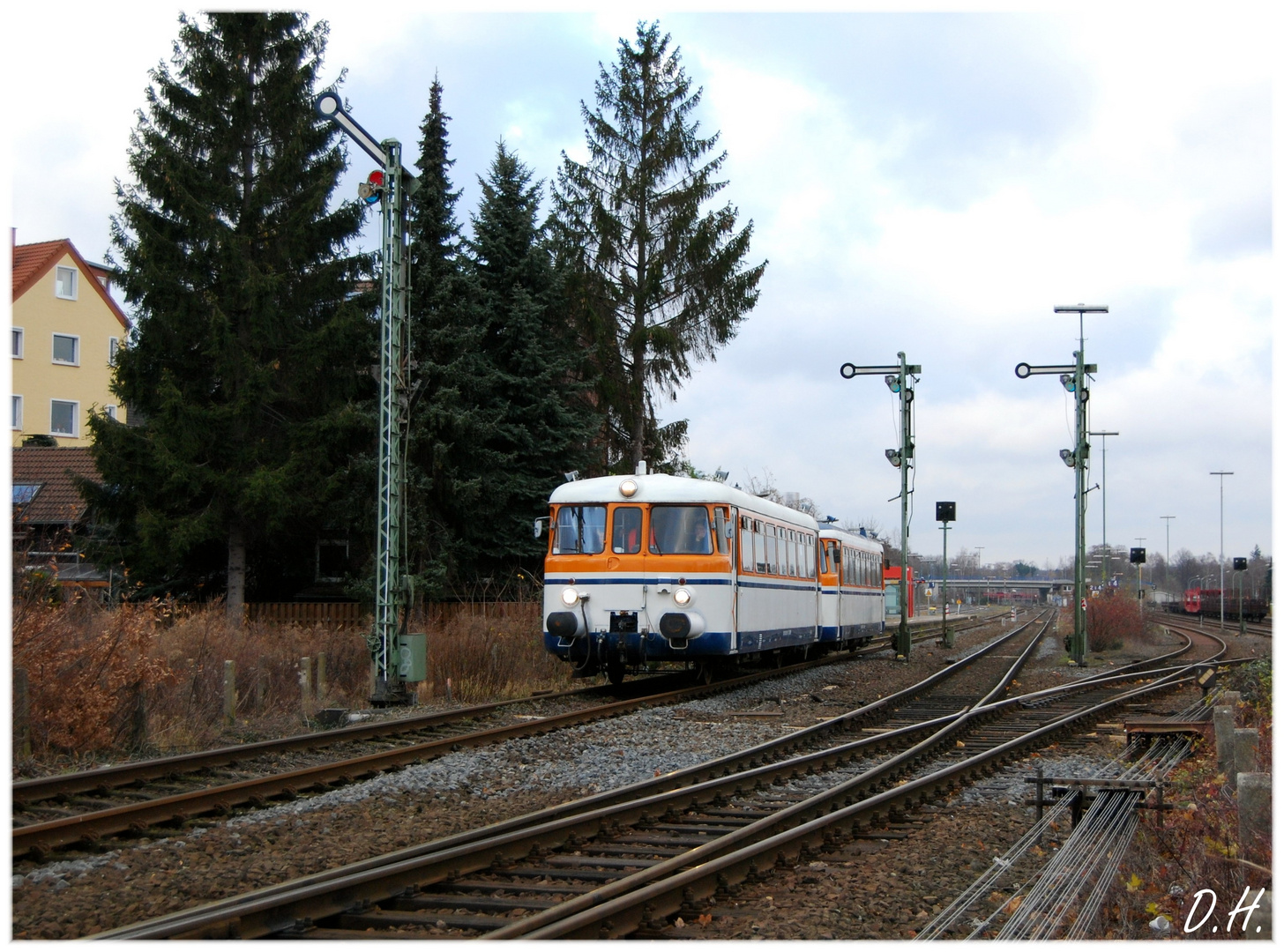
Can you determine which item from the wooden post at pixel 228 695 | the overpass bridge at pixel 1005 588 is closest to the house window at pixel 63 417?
the wooden post at pixel 228 695

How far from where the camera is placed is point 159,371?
82.0 ft

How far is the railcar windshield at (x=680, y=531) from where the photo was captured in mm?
16188

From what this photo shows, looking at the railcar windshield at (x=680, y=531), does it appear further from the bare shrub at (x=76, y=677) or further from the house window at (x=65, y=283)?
the house window at (x=65, y=283)

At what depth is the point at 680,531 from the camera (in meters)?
16.3

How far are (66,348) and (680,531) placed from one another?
33592mm

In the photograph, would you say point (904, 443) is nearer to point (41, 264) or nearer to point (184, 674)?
point (184, 674)

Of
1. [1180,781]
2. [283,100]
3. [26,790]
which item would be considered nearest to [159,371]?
[283,100]

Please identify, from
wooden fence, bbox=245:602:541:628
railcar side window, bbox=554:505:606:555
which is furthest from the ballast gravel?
wooden fence, bbox=245:602:541:628

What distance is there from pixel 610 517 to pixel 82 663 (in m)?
7.32

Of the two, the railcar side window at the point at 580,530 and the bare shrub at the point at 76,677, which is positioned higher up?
the railcar side window at the point at 580,530

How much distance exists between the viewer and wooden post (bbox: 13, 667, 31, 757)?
10047mm

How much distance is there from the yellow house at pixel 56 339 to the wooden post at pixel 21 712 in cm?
3182

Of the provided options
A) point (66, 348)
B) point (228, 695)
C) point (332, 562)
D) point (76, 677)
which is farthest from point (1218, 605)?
point (76, 677)

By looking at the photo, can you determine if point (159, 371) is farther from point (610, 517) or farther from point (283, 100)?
point (610, 517)
